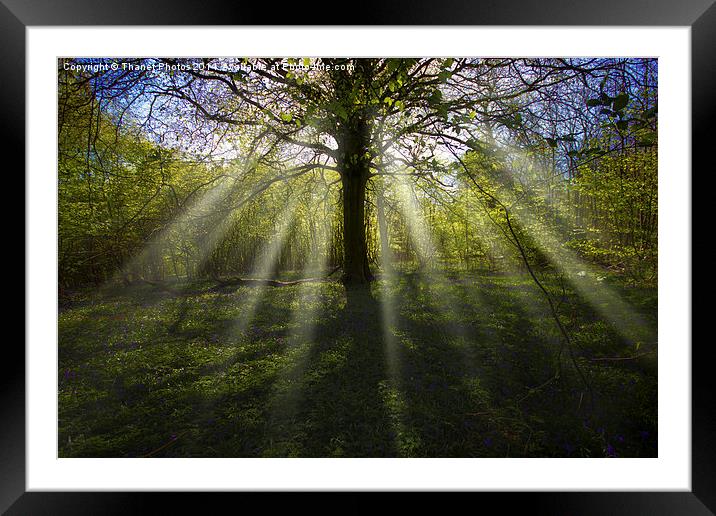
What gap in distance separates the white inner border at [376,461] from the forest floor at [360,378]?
413mm

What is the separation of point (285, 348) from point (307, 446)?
1.25m

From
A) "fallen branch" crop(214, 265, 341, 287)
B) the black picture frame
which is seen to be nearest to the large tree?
"fallen branch" crop(214, 265, 341, 287)

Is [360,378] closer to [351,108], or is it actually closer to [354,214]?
[351,108]

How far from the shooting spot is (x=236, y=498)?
3.25ft

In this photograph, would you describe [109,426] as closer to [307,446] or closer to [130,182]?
[307,446]

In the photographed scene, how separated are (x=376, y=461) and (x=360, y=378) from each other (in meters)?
1.24

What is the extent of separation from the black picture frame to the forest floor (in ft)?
1.55

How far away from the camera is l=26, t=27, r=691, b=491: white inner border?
1.04m

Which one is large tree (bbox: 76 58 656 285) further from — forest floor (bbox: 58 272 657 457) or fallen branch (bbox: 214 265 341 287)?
forest floor (bbox: 58 272 657 457)

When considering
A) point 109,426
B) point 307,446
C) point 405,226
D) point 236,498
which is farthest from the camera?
point 405,226
